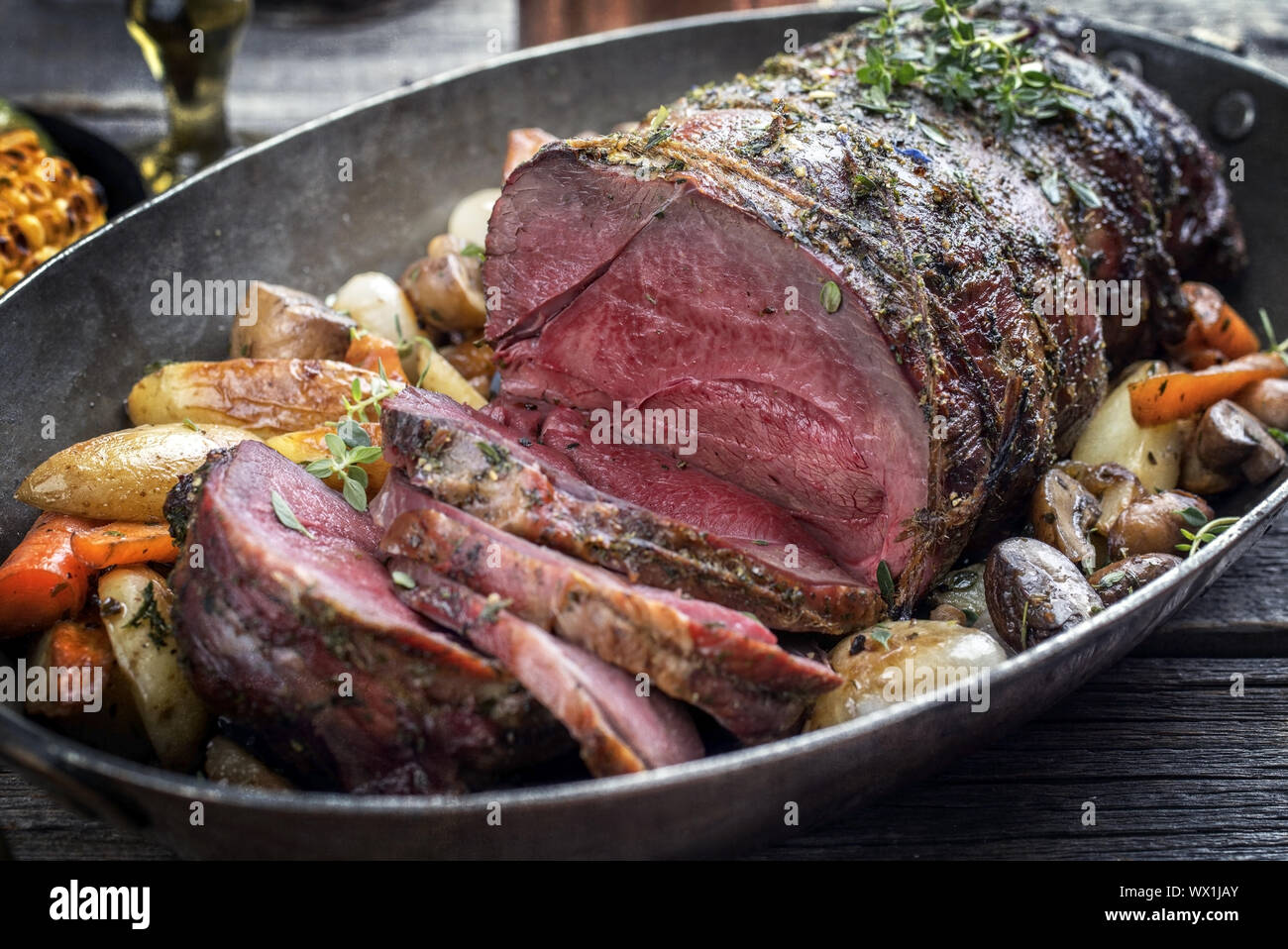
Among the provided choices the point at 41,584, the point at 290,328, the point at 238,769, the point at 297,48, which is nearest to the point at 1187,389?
the point at 290,328

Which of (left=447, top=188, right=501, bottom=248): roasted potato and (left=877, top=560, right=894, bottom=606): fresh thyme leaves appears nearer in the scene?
(left=877, top=560, right=894, bottom=606): fresh thyme leaves

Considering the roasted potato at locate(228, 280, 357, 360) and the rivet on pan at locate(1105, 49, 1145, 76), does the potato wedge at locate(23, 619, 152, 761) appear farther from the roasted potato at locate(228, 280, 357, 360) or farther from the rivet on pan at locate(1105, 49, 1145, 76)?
the rivet on pan at locate(1105, 49, 1145, 76)

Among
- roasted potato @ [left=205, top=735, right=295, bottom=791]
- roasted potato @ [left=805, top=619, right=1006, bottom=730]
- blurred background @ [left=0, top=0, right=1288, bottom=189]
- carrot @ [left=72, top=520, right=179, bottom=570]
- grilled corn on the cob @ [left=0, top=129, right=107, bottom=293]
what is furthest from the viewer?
blurred background @ [left=0, top=0, right=1288, bottom=189]

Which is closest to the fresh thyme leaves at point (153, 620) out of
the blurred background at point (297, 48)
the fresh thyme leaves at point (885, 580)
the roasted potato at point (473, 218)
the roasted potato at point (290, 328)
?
the roasted potato at point (290, 328)

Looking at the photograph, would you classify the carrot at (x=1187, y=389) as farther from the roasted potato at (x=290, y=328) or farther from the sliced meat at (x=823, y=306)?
the roasted potato at (x=290, y=328)

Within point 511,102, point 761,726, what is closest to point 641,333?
point 761,726

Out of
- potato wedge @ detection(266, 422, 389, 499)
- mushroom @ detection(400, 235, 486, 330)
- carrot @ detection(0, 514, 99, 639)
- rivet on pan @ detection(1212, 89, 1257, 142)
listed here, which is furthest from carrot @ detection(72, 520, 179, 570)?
rivet on pan @ detection(1212, 89, 1257, 142)

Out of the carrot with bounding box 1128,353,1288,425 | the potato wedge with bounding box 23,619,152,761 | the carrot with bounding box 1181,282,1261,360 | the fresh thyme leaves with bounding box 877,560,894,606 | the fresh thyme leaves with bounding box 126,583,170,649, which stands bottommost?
the potato wedge with bounding box 23,619,152,761

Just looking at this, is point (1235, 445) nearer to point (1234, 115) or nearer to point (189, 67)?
point (1234, 115)
